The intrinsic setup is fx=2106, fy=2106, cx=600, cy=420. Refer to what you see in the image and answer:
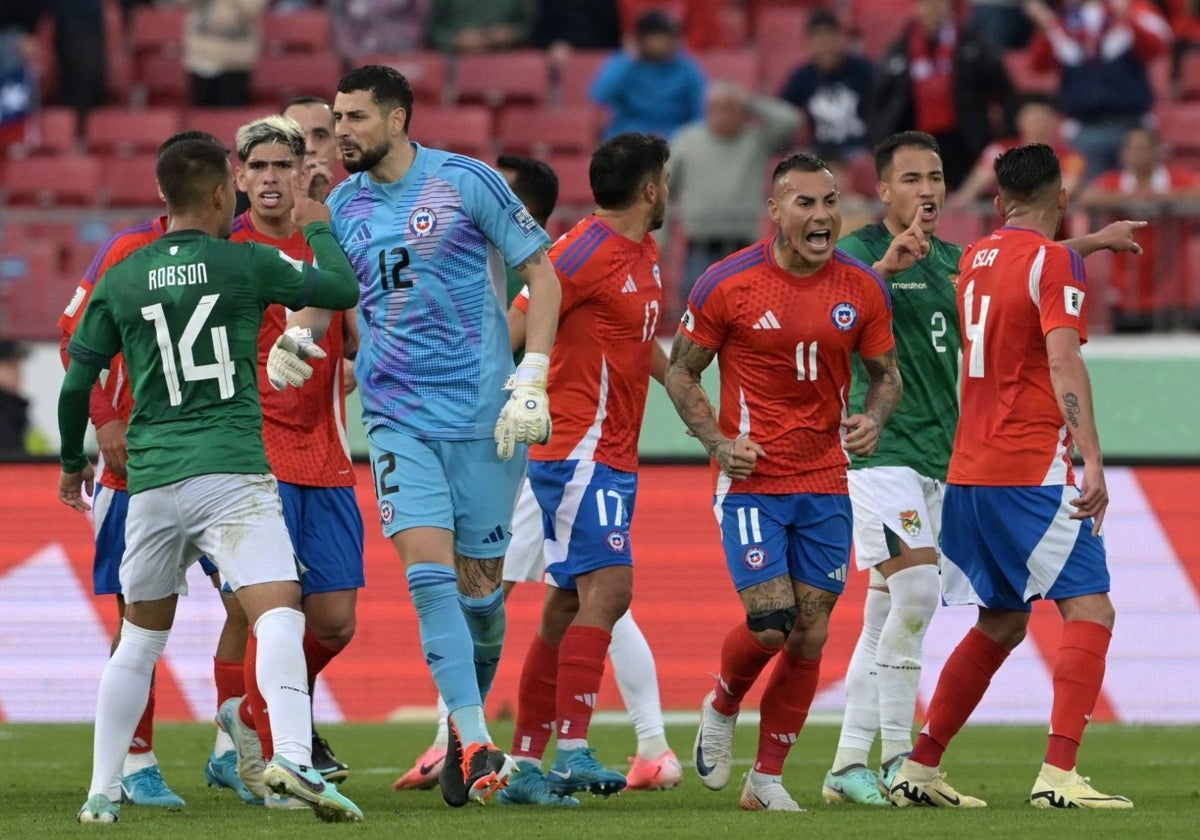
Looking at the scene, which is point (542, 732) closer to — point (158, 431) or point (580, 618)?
point (580, 618)

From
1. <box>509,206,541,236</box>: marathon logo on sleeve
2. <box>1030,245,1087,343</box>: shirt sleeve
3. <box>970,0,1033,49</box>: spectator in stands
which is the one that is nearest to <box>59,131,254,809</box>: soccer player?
<box>509,206,541,236</box>: marathon logo on sleeve

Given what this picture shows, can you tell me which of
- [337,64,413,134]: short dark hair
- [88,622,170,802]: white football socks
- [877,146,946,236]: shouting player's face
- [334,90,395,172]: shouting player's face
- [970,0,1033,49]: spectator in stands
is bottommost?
[88,622,170,802]: white football socks

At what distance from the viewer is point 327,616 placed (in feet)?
27.6

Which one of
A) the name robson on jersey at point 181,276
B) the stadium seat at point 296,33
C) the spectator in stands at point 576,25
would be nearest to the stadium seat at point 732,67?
the spectator in stands at point 576,25

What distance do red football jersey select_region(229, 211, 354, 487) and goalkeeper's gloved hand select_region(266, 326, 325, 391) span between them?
100cm

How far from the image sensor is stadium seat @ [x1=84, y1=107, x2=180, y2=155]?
17516 mm

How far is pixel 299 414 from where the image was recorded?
8461 millimetres

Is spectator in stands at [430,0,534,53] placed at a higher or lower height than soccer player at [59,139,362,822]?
higher

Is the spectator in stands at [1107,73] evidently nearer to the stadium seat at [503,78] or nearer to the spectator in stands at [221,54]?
the stadium seat at [503,78]

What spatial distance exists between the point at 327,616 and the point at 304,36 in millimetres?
11144

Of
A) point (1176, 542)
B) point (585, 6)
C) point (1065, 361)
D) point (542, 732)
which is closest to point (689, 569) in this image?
point (1176, 542)

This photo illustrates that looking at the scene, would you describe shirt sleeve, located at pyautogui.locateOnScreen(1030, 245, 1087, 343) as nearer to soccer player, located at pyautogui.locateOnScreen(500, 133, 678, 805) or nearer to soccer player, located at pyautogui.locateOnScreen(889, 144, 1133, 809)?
soccer player, located at pyautogui.locateOnScreen(889, 144, 1133, 809)

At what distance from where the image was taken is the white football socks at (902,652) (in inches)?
333

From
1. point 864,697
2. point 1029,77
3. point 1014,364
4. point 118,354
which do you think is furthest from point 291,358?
point 1029,77
